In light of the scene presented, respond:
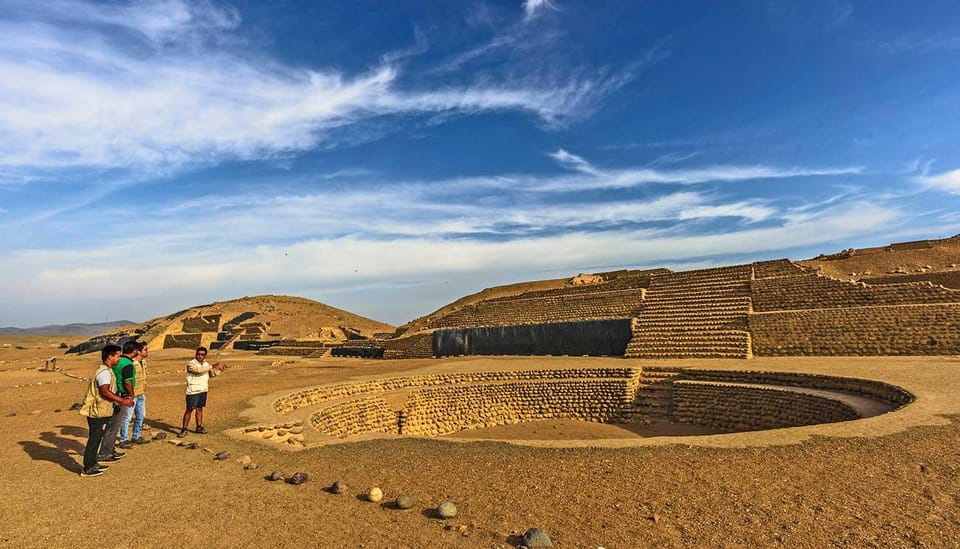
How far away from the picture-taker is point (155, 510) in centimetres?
474

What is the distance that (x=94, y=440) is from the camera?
584 cm

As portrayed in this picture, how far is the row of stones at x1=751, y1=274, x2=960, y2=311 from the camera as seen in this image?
1556 cm

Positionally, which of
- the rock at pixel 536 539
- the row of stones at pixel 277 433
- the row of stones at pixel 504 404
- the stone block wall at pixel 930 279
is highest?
the stone block wall at pixel 930 279

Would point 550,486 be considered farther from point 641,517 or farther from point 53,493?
point 53,493

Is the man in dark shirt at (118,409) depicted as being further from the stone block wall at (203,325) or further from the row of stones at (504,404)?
the stone block wall at (203,325)

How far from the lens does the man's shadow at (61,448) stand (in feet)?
21.3

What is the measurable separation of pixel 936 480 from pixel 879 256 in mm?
27420

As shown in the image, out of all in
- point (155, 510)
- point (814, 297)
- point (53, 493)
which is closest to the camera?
point (155, 510)

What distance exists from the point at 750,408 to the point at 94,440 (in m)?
12.2

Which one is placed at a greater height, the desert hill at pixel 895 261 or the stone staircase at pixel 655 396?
the desert hill at pixel 895 261

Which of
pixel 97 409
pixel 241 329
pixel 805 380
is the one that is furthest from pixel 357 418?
pixel 241 329

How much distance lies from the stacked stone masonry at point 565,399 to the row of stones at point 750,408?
0.02m

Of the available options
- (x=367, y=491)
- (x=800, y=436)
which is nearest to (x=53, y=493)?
(x=367, y=491)

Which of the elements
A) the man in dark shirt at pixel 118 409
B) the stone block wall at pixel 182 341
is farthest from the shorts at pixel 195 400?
the stone block wall at pixel 182 341
